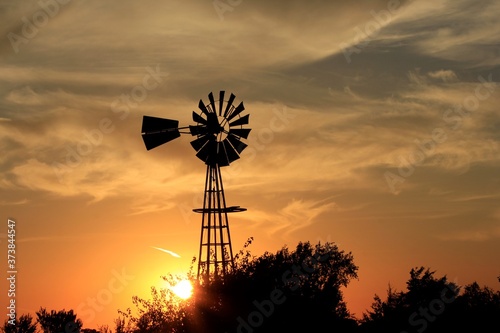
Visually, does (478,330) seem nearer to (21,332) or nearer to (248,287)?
(248,287)

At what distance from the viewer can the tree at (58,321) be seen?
118688 millimetres

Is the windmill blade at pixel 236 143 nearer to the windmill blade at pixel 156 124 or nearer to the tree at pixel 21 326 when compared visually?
the windmill blade at pixel 156 124

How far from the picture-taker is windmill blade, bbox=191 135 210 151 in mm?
54062

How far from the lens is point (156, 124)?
178ft

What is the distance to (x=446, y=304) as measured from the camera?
61.4 meters

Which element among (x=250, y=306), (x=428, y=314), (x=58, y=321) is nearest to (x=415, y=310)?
(x=428, y=314)

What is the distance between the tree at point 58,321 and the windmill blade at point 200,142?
70.2 m

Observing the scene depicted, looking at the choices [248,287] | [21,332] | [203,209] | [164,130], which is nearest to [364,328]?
[248,287]

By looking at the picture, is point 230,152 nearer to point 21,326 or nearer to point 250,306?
point 250,306

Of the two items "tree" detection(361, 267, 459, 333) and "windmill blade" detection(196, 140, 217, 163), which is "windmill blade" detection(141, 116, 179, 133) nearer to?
"windmill blade" detection(196, 140, 217, 163)

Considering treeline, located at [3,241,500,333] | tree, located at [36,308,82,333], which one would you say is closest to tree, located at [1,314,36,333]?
tree, located at [36,308,82,333]

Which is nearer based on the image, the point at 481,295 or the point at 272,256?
the point at 272,256

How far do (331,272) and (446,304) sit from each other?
2865 centimetres

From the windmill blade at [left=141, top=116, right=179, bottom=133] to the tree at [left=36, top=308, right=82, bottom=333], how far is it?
69.8 metres
